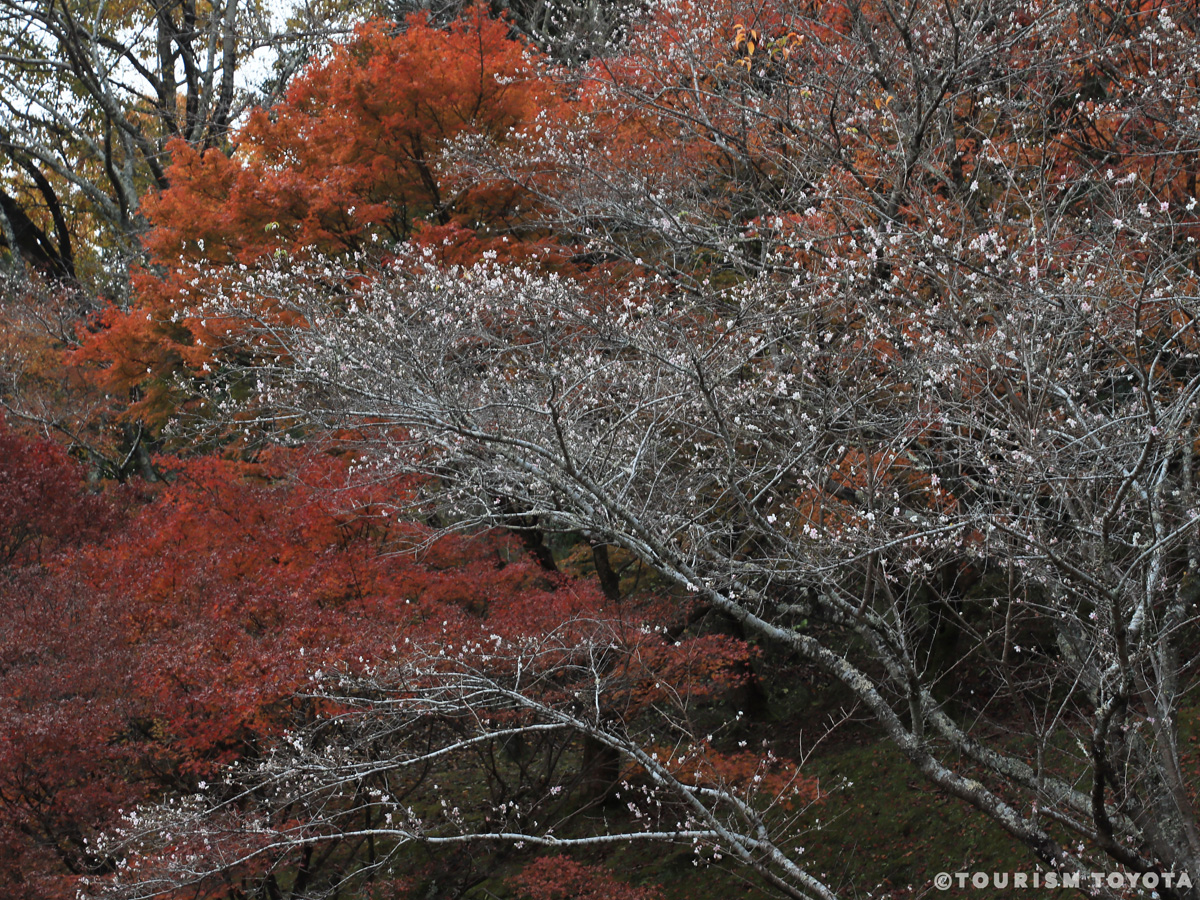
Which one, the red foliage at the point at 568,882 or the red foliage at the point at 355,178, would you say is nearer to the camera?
the red foliage at the point at 568,882

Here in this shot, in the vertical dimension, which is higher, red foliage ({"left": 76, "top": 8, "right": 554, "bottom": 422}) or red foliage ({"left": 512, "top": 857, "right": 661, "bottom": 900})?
red foliage ({"left": 76, "top": 8, "right": 554, "bottom": 422})

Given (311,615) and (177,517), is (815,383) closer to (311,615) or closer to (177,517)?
(311,615)

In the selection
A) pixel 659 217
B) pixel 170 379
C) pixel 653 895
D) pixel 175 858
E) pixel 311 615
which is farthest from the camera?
pixel 170 379

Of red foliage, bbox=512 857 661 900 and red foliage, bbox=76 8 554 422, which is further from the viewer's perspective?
red foliage, bbox=76 8 554 422

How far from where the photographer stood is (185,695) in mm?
7059

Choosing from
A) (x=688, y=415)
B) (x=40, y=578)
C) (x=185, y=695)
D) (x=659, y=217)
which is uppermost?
(x=659, y=217)

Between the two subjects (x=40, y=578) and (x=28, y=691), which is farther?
(x=40, y=578)

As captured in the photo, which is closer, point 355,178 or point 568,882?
point 568,882

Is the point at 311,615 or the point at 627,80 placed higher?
the point at 627,80

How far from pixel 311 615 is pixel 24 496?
5.51 meters

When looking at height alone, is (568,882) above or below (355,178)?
below

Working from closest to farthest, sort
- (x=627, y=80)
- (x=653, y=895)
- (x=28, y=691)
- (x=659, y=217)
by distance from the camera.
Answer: (x=28, y=691), (x=653, y=895), (x=659, y=217), (x=627, y=80)

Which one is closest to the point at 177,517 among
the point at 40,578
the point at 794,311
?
the point at 40,578

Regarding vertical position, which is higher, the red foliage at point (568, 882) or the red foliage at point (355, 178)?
the red foliage at point (355, 178)
